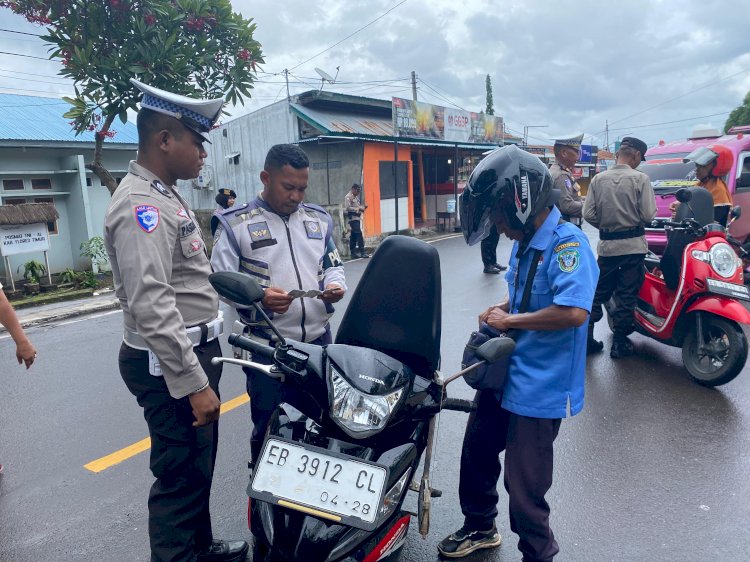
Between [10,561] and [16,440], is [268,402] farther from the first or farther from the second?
[16,440]

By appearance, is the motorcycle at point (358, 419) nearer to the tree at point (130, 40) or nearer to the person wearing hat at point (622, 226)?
the person wearing hat at point (622, 226)

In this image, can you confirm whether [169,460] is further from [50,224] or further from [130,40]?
[50,224]

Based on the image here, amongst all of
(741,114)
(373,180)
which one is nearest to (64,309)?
(373,180)

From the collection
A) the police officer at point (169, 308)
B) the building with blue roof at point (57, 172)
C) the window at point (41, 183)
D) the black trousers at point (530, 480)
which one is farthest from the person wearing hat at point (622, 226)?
the window at point (41, 183)

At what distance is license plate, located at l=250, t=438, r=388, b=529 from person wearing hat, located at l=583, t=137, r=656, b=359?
3.70 m

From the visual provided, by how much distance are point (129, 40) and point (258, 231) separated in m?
5.39

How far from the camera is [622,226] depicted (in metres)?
4.63

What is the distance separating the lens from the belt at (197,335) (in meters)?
2.01

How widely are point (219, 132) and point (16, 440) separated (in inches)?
726

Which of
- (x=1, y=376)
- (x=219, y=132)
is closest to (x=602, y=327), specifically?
(x=1, y=376)

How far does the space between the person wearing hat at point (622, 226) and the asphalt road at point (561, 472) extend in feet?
1.62

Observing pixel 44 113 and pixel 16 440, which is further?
pixel 44 113

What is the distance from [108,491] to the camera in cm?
301

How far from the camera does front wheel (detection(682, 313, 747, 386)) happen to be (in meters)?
3.88
